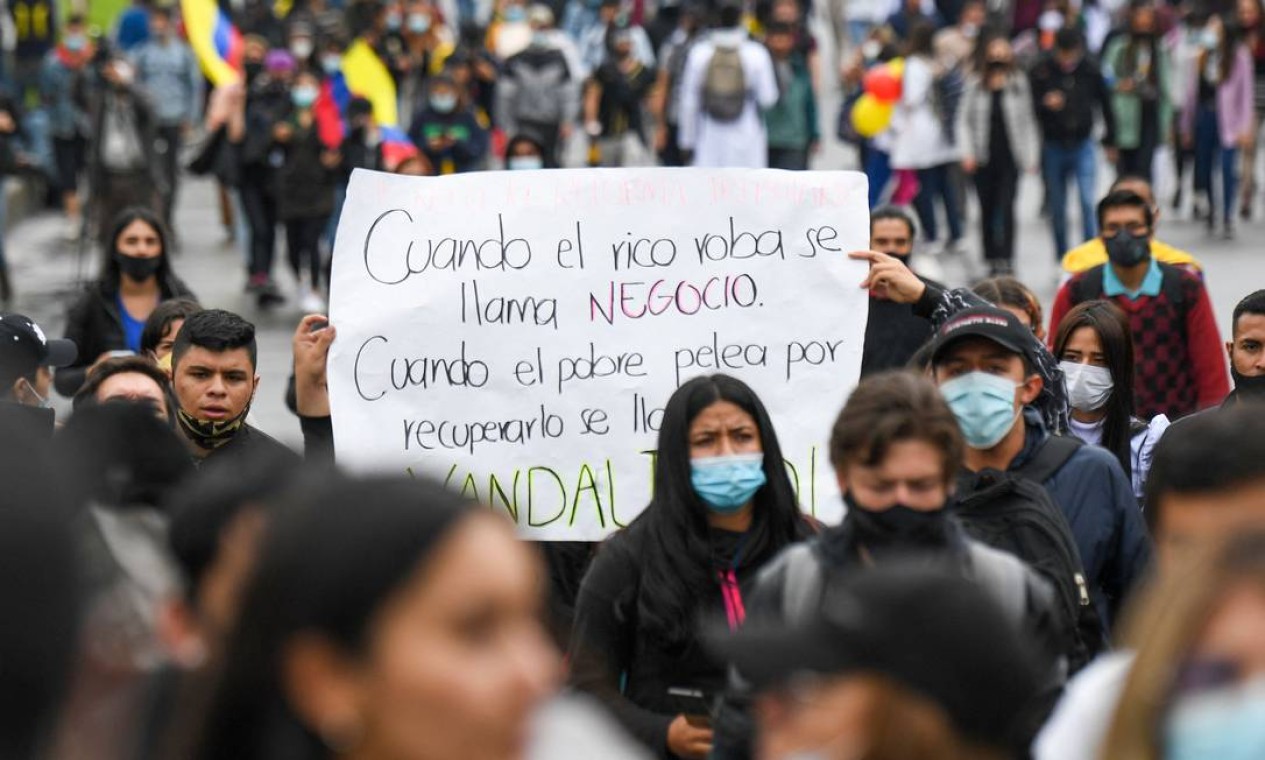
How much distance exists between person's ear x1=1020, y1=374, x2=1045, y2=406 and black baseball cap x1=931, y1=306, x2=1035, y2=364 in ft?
0.20

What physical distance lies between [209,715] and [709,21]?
16.9 meters

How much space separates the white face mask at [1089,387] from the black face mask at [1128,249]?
6.64 ft

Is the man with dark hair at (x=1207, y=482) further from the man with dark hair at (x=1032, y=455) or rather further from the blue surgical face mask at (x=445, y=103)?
the blue surgical face mask at (x=445, y=103)

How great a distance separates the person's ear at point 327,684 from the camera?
238 centimetres

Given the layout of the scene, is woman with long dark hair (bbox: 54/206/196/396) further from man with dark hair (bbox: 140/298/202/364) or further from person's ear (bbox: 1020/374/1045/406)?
person's ear (bbox: 1020/374/1045/406)

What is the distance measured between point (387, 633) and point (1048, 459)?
3.17 metres

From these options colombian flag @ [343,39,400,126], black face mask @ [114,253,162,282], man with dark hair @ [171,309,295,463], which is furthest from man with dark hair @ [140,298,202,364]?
colombian flag @ [343,39,400,126]

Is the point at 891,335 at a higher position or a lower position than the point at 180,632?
higher

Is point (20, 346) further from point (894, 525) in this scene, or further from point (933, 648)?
point (933, 648)

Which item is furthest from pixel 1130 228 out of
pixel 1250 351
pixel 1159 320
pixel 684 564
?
pixel 684 564

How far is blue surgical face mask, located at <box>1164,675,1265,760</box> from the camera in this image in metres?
2.62

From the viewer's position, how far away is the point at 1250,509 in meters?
3.58

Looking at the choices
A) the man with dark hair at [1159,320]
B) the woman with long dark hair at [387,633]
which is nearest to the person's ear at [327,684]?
the woman with long dark hair at [387,633]

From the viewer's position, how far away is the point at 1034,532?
4.77 metres
